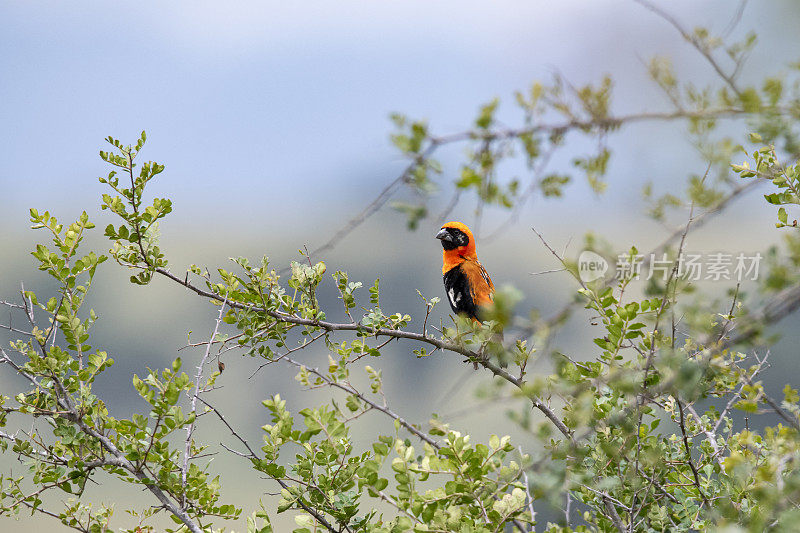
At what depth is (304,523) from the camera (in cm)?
345

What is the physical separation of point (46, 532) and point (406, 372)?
54830mm

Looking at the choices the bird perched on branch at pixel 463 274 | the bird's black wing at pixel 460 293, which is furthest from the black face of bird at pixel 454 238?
the bird's black wing at pixel 460 293

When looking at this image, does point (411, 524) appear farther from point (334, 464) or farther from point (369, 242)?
point (369, 242)

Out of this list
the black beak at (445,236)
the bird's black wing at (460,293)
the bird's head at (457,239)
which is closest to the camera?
the bird's black wing at (460,293)

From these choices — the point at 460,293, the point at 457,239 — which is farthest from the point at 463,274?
the point at 457,239

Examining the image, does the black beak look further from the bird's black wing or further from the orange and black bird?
the bird's black wing

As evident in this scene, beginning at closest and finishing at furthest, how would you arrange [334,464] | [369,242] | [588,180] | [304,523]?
[588,180], [304,523], [334,464], [369,242]

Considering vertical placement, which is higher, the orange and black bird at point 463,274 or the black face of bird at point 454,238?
the black face of bird at point 454,238

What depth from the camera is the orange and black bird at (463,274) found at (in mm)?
7168

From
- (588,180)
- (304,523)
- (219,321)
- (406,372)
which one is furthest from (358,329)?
(406,372)

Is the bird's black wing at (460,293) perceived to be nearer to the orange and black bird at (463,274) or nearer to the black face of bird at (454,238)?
the orange and black bird at (463,274)

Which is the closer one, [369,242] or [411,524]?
[411,524]

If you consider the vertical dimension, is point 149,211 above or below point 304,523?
above

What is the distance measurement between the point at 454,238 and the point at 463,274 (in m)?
→ 0.46
